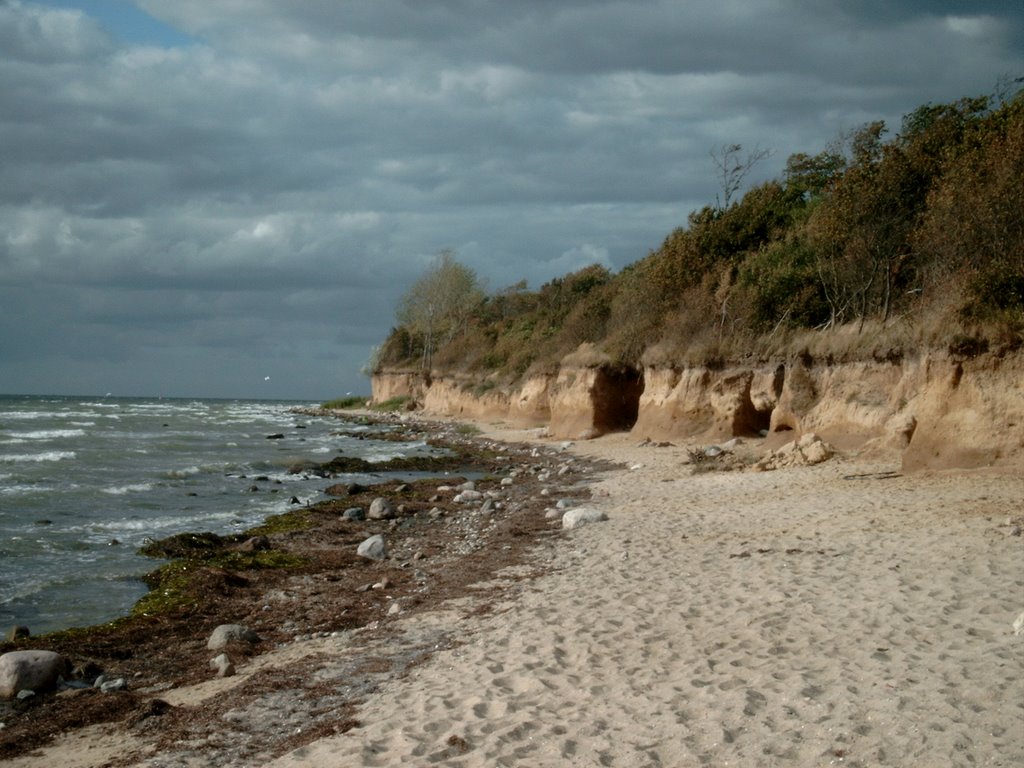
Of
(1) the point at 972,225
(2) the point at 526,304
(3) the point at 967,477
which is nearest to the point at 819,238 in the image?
(1) the point at 972,225

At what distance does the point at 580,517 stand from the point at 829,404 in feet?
31.5

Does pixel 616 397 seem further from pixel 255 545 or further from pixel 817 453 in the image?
pixel 255 545

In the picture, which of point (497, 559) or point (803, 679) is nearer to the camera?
point (803, 679)

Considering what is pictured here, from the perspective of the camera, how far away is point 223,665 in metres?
8.75

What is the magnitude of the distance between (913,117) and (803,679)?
32342 millimetres

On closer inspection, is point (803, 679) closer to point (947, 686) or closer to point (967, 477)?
point (947, 686)

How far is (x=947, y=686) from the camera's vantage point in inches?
249

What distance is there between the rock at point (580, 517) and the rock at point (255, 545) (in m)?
5.50

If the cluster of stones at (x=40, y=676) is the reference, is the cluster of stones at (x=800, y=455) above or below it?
above

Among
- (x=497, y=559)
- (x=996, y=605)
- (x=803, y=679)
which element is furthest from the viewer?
(x=497, y=559)

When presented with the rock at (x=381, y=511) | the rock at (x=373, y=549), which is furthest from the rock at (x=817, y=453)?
the rock at (x=373, y=549)

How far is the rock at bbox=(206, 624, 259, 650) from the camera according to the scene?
9648 millimetres

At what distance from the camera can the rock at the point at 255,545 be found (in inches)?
597

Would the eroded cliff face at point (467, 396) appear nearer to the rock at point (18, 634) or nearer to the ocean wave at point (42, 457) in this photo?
the ocean wave at point (42, 457)
